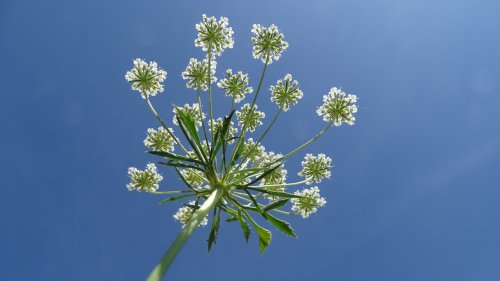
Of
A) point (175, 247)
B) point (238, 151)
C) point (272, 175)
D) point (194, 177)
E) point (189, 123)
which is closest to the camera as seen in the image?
point (175, 247)

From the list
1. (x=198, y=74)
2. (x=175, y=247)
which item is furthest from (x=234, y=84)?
(x=175, y=247)

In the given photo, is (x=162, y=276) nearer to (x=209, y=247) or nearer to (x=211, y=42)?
(x=209, y=247)

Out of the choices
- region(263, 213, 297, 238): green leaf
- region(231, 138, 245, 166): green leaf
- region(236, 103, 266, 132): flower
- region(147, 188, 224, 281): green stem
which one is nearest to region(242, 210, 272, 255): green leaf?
region(263, 213, 297, 238): green leaf

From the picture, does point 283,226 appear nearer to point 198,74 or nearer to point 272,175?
point 272,175

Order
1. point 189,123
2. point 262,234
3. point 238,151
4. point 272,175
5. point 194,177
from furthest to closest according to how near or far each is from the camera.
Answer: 1. point 272,175
2. point 194,177
3. point 262,234
4. point 238,151
5. point 189,123

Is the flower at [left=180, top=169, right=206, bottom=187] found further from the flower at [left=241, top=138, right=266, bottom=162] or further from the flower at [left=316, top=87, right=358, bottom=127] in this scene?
the flower at [left=316, top=87, right=358, bottom=127]

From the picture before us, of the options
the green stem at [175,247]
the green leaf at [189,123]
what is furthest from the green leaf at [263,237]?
the green leaf at [189,123]
